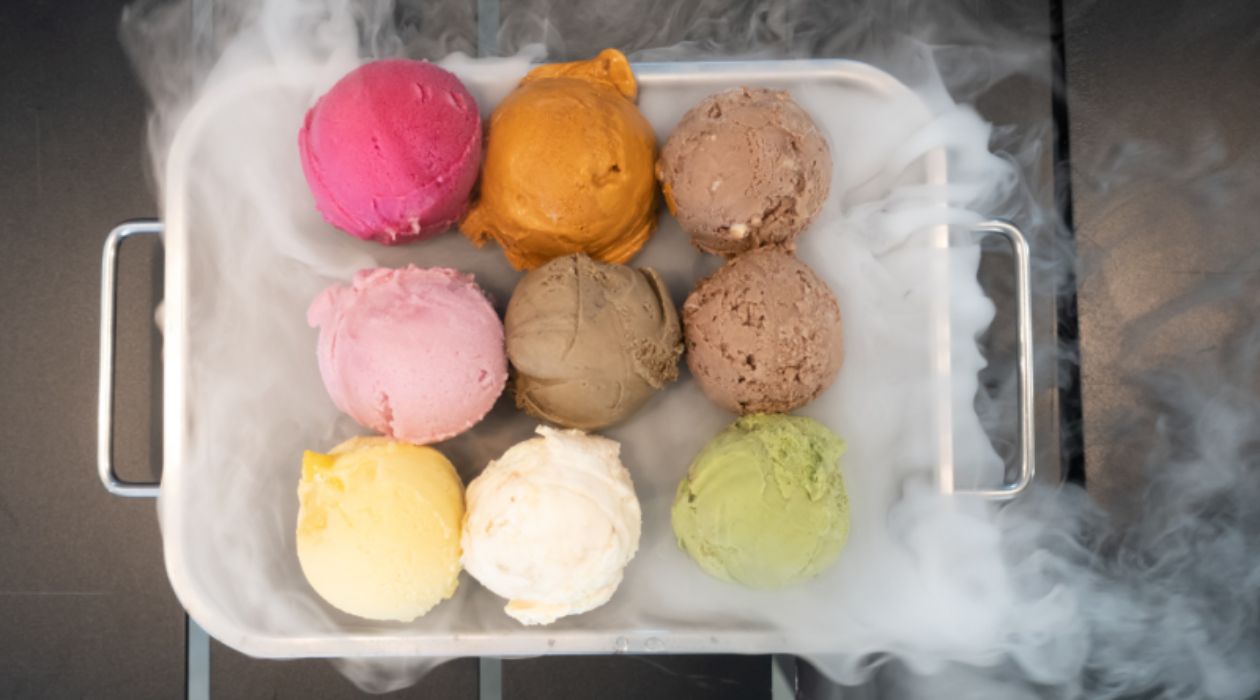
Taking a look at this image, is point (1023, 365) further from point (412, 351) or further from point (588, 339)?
point (412, 351)

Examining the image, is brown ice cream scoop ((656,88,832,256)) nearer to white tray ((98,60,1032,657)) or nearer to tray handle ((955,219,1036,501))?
white tray ((98,60,1032,657))

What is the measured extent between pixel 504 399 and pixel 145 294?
0.84 m

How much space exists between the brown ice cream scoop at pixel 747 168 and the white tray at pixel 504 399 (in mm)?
118

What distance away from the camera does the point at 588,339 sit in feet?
3.64

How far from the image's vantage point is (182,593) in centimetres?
123

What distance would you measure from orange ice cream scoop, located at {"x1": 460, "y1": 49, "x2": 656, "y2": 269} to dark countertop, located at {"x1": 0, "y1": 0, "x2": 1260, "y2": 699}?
515 millimetres

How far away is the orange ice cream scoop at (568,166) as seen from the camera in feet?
3.67

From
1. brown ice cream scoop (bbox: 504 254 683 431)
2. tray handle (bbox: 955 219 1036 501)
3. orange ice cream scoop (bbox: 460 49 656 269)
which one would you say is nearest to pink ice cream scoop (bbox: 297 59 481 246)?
orange ice cream scoop (bbox: 460 49 656 269)

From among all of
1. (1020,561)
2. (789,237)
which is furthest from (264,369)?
(1020,561)

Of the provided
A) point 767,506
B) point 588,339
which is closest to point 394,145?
point 588,339

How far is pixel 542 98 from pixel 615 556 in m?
0.65

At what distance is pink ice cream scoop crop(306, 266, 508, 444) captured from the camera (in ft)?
3.64

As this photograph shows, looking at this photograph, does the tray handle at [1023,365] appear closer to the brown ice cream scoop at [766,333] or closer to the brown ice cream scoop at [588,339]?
the brown ice cream scoop at [766,333]

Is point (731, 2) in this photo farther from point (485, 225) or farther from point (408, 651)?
point (408, 651)
